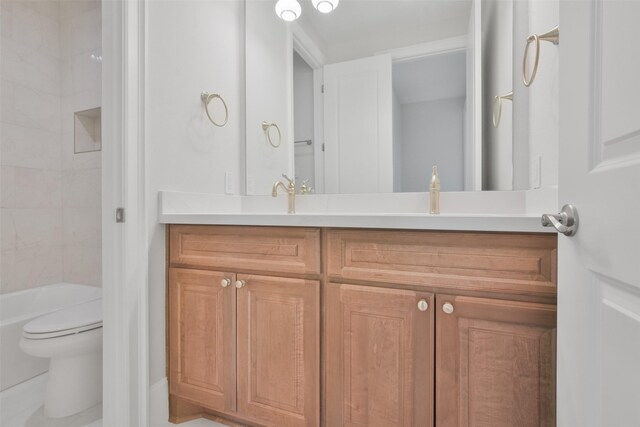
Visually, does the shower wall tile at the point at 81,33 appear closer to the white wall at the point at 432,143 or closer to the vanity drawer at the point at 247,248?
the vanity drawer at the point at 247,248

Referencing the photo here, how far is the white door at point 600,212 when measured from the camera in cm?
45

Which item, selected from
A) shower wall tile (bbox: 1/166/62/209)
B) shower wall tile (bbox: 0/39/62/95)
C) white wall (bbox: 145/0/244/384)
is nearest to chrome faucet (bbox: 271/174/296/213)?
white wall (bbox: 145/0/244/384)

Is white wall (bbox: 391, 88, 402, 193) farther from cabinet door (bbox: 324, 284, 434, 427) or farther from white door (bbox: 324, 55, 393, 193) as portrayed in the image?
cabinet door (bbox: 324, 284, 434, 427)

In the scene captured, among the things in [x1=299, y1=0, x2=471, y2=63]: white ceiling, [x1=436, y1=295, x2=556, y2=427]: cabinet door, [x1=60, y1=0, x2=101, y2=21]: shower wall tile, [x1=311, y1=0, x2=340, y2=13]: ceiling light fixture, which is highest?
[x1=60, y1=0, x2=101, y2=21]: shower wall tile

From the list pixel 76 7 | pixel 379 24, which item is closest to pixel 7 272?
pixel 76 7

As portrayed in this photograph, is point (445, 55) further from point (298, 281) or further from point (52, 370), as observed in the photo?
point (52, 370)

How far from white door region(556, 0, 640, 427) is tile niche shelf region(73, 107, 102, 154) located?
9.05 ft

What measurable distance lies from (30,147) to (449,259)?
2.82 metres

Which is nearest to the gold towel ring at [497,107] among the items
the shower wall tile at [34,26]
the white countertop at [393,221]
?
the white countertop at [393,221]

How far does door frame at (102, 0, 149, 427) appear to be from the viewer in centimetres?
125

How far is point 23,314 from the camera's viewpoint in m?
2.09

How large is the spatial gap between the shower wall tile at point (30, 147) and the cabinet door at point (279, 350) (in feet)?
6.80

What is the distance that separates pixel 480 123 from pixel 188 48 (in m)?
1.46

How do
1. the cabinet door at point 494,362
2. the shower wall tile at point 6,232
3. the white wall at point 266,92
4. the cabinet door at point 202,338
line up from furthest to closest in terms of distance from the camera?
the shower wall tile at point 6,232 < the white wall at point 266,92 < the cabinet door at point 202,338 < the cabinet door at point 494,362
